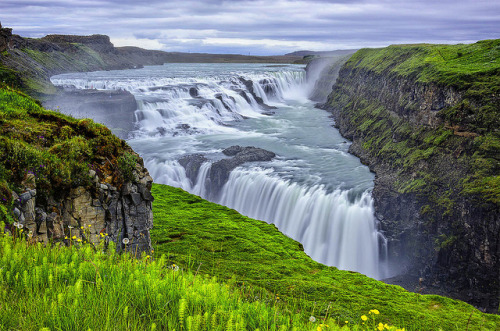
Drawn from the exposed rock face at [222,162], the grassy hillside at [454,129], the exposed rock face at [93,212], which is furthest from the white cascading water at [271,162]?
the exposed rock face at [93,212]

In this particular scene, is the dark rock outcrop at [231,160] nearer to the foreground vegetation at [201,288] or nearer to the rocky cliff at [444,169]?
the rocky cliff at [444,169]

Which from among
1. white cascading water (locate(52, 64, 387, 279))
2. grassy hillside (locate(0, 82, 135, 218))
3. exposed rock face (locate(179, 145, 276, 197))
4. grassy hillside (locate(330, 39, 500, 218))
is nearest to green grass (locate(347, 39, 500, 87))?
grassy hillside (locate(330, 39, 500, 218))

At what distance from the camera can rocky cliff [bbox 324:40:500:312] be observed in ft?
60.8

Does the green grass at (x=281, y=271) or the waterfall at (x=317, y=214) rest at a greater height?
the green grass at (x=281, y=271)

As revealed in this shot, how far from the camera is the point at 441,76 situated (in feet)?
91.2

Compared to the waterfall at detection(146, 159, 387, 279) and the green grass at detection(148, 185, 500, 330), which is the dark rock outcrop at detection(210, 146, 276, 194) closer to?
the waterfall at detection(146, 159, 387, 279)

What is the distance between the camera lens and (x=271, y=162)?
31.5m

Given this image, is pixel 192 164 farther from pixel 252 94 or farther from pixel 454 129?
pixel 252 94

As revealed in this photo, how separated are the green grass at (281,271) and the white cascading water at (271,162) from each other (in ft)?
25.0

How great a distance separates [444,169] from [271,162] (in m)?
12.8

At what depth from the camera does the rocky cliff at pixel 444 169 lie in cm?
1853

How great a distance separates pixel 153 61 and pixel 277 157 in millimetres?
162655

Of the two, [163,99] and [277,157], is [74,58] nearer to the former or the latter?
[163,99]

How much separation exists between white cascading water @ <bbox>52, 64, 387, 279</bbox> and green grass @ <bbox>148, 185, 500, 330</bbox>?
300 inches
